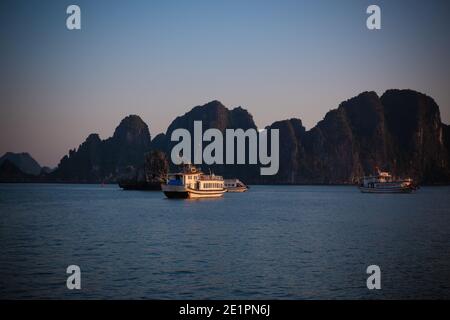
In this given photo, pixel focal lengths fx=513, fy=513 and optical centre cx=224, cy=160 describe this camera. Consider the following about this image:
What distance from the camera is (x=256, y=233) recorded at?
55219 millimetres

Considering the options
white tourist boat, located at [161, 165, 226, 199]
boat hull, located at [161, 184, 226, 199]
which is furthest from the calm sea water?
boat hull, located at [161, 184, 226, 199]

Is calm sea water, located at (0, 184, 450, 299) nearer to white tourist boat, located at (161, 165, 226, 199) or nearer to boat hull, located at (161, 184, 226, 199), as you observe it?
white tourist boat, located at (161, 165, 226, 199)

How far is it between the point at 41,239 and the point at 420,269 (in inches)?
1343

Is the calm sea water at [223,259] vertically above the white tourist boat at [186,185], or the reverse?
the white tourist boat at [186,185]

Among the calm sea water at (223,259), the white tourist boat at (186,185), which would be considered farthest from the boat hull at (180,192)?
the calm sea water at (223,259)

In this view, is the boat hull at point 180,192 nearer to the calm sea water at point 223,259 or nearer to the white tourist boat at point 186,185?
the white tourist boat at point 186,185

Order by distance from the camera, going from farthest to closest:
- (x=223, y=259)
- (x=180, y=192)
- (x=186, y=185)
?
(x=180, y=192) → (x=186, y=185) → (x=223, y=259)

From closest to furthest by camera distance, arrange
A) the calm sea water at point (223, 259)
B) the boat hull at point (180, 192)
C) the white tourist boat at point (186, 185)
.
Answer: the calm sea water at point (223, 259), the white tourist boat at point (186, 185), the boat hull at point (180, 192)

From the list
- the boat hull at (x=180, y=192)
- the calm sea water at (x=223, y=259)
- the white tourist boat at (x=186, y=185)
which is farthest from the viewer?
the boat hull at (x=180, y=192)

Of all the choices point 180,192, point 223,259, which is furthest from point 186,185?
point 223,259

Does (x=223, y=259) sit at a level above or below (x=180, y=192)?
below

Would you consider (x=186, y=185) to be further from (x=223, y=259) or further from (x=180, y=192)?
(x=223, y=259)

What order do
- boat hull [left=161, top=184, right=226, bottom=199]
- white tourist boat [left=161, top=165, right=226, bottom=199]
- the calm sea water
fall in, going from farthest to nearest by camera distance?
boat hull [left=161, top=184, right=226, bottom=199] → white tourist boat [left=161, top=165, right=226, bottom=199] → the calm sea water
